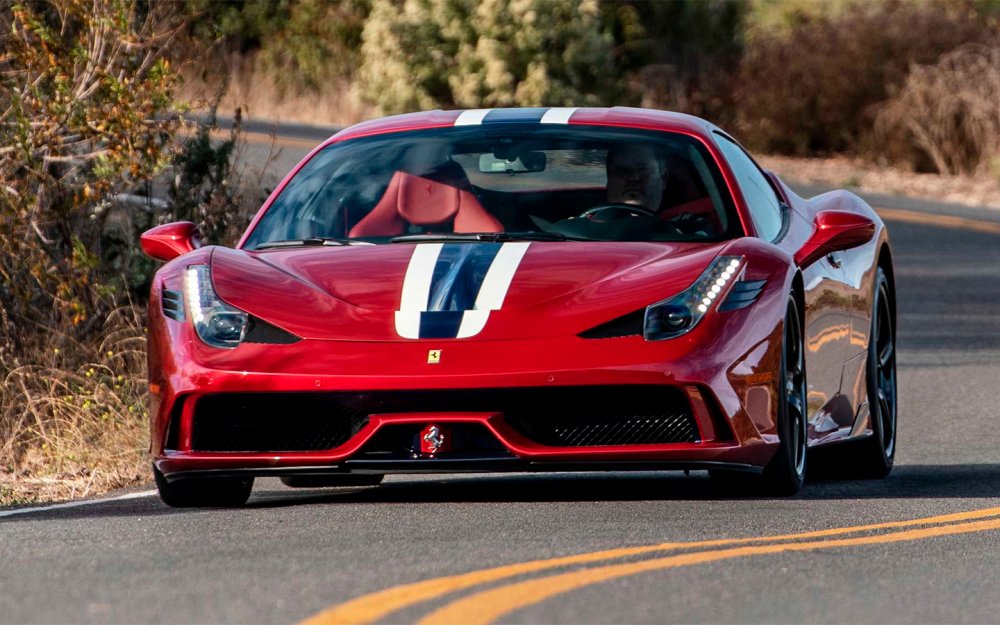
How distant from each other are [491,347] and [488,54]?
23231 millimetres

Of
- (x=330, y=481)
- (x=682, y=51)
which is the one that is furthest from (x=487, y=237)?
(x=682, y=51)

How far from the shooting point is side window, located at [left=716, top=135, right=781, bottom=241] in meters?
7.90

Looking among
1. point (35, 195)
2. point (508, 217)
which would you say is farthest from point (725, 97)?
point (508, 217)

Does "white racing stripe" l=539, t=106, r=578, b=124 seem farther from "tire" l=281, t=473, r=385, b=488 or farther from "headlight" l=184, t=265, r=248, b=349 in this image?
"headlight" l=184, t=265, r=248, b=349

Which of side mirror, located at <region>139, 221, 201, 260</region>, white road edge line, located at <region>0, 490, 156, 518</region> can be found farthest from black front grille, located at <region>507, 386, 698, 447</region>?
A: white road edge line, located at <region>0, 490, 156, 518</region>

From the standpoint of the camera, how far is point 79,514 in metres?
7.31

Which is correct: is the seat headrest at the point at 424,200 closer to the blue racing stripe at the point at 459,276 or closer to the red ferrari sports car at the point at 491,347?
the red ferrari sports car at the point at 491,347

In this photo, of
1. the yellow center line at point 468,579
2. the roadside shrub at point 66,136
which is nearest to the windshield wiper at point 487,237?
the yellow center line at point 468,579

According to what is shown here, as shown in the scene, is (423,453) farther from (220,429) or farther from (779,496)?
(779,496)

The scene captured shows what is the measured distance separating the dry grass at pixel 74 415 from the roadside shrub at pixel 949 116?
18.3 meters

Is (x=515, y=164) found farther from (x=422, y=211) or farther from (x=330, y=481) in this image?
(x=330, y=481)

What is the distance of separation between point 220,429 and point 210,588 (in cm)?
170

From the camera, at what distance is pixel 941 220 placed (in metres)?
23.1

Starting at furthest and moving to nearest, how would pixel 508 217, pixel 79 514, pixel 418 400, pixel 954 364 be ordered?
pixel 954 364 → pixel 508 217 → pixel 79 514 → pixel 418 400
